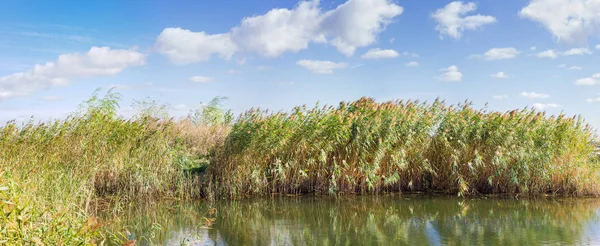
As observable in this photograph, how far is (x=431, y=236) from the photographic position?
935cm

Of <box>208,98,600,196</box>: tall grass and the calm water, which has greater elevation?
<box>208,98,600,196</box>: tall grass

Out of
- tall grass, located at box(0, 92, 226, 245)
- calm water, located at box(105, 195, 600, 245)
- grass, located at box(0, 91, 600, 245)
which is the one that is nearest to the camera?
calm water, located at box(105, 195, 600, 245)

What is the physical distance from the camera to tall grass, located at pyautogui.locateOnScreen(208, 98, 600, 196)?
13555 millimetres

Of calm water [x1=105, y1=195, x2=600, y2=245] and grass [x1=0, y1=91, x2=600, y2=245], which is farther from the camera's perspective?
grass [x1=0, y1=91, x2=600, y2=245]

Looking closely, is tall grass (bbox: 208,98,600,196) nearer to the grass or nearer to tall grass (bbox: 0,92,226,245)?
the grass

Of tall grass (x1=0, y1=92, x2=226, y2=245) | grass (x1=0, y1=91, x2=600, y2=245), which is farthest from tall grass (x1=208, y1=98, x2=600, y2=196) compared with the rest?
tall grass (x1=0, y1=92, x2=226, y2=245)

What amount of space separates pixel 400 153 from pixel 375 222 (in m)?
3.61

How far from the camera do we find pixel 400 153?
1388 cm

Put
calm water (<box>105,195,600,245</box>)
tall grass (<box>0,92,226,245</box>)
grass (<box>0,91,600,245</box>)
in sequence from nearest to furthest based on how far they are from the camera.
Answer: calm water (<box>105,195,600,245</box>) < tall grass (<box>0,92,226,245</box>) < grass (<box>0,91,600,245</box>)

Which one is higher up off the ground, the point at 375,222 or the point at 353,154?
the point at 353,154

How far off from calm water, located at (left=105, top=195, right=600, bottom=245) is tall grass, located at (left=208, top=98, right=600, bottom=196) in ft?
2.08

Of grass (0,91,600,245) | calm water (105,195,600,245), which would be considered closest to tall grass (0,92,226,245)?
grass (0,91,600,245)

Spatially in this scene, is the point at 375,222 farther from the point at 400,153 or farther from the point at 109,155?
the point at 109,155

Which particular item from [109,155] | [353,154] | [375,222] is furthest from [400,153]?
[109,155]
